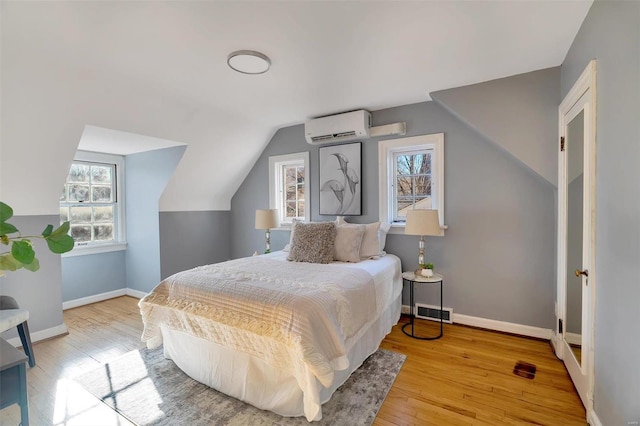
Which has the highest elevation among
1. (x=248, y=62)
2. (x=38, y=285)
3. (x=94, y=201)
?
(x=248, y=62)

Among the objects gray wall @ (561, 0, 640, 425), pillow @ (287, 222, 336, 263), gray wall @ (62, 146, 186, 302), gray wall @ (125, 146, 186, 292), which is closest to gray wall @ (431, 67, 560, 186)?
gray wall @ (561, 0, 640, 425)

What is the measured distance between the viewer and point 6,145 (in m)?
2.48

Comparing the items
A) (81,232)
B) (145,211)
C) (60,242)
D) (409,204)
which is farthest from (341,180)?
(81,232)

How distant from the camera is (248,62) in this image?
2.33 m

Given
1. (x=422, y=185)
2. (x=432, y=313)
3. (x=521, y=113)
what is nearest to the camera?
(x=521, y=113)

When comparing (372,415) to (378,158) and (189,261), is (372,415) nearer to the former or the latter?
(378,158)

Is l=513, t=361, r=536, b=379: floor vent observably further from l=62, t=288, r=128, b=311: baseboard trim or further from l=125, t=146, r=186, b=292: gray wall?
l=62, t=288, r=128, b=311: baseboard trim

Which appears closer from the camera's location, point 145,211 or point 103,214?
point 145,211

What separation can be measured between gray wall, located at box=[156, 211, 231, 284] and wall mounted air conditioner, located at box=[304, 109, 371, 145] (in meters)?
2.12

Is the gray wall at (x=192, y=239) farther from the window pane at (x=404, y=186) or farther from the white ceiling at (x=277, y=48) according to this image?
the window pane at (x=404, y=186)

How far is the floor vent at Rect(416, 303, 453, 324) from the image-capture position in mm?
3246

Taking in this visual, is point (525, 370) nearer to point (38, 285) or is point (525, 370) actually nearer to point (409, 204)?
point (409, 204)

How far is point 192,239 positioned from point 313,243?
237 cm

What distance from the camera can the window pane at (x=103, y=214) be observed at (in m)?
4.29
